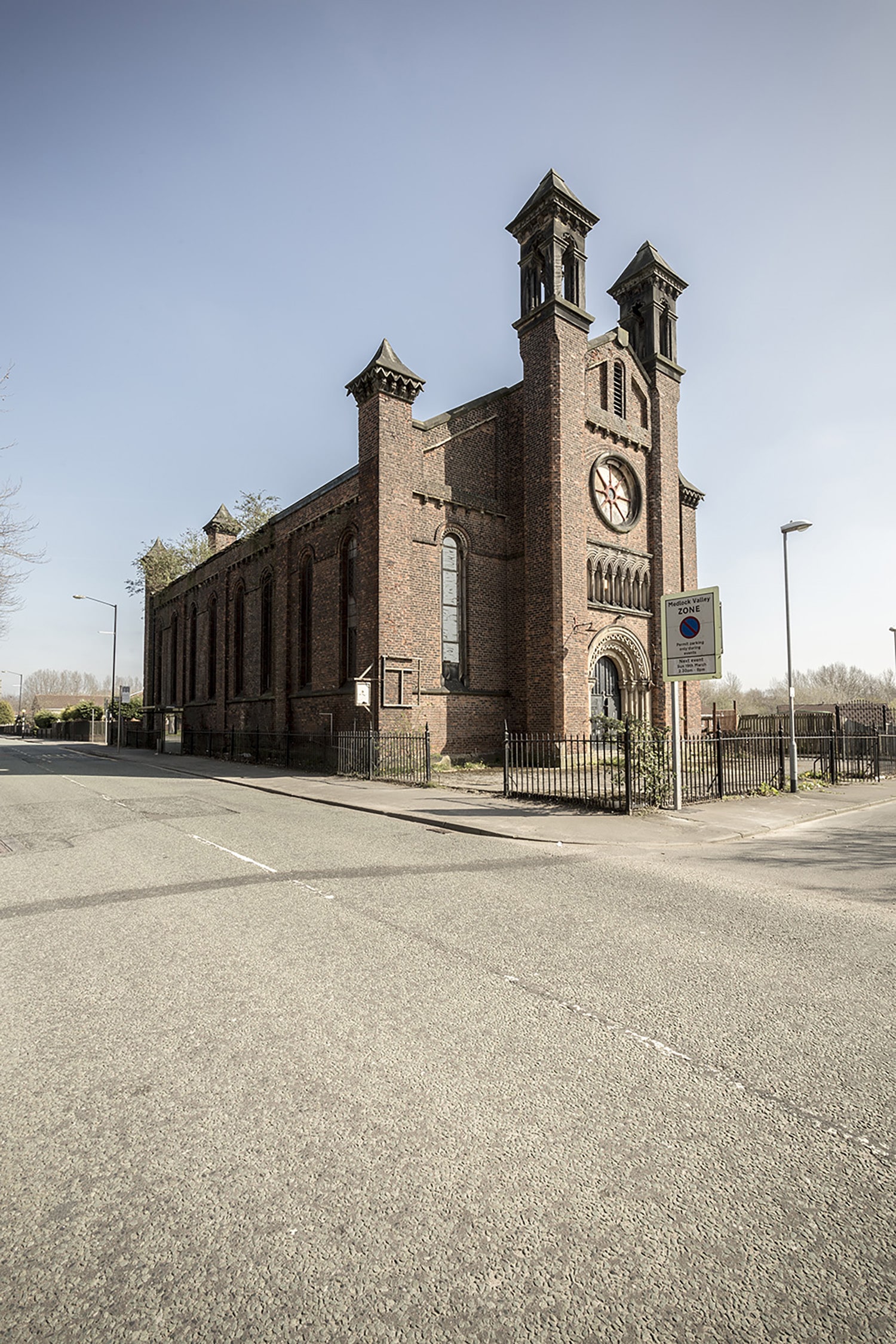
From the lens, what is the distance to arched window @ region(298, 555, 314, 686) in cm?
2677

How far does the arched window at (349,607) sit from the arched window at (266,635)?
682 cm

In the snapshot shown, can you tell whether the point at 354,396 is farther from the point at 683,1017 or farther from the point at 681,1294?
the point at 681,1294

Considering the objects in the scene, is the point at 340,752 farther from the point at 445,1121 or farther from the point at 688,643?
the point at 445,1121

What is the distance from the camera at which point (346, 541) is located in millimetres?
24328

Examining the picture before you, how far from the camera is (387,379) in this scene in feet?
68.3

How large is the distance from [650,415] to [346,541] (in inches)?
536

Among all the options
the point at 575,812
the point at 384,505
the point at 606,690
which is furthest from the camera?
the point at 606,690

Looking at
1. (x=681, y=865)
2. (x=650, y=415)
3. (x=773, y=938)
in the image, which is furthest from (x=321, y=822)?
(x=650, y=415)

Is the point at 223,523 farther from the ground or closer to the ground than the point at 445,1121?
farther from the ground

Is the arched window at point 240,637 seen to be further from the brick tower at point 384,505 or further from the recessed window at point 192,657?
the brick tower at point 384,505

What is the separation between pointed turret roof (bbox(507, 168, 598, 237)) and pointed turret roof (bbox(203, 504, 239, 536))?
24.5 metres

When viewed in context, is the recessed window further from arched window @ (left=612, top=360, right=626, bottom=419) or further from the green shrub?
arched window @ (left=612, top=360, right=626, bottom=419)

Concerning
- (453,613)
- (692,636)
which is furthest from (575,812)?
(453,613)

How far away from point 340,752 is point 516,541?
9793mm
